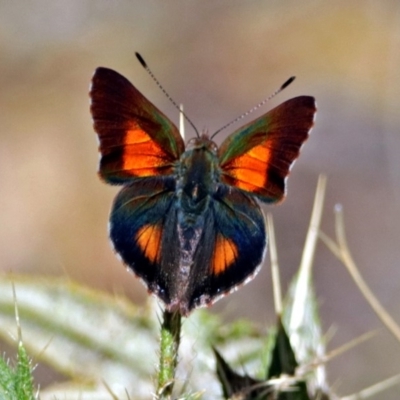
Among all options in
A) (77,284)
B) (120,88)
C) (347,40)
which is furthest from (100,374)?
(347,40)

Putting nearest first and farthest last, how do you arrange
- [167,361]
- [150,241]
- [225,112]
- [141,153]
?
[167,361], [150,241], [141,153], [225,112]

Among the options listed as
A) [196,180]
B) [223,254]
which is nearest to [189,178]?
[196,180]

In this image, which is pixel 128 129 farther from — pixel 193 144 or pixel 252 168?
pixel 252 168

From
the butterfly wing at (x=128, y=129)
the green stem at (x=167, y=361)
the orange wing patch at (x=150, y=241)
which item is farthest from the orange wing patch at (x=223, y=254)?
the green stem at (x=167, y=361)

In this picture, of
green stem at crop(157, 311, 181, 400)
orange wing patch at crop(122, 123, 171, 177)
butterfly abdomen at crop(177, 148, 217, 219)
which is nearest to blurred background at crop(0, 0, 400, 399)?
butterfly abdomen at crop(177, 148, 217, 219)

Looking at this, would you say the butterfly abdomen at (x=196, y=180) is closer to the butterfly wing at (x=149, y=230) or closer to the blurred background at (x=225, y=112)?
the butterfly wing at (x=149, y=230)

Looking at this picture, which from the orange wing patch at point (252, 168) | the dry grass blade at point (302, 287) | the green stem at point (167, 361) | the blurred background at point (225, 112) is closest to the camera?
the green stem at point (167, 361)

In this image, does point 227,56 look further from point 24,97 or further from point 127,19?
point 24,97
